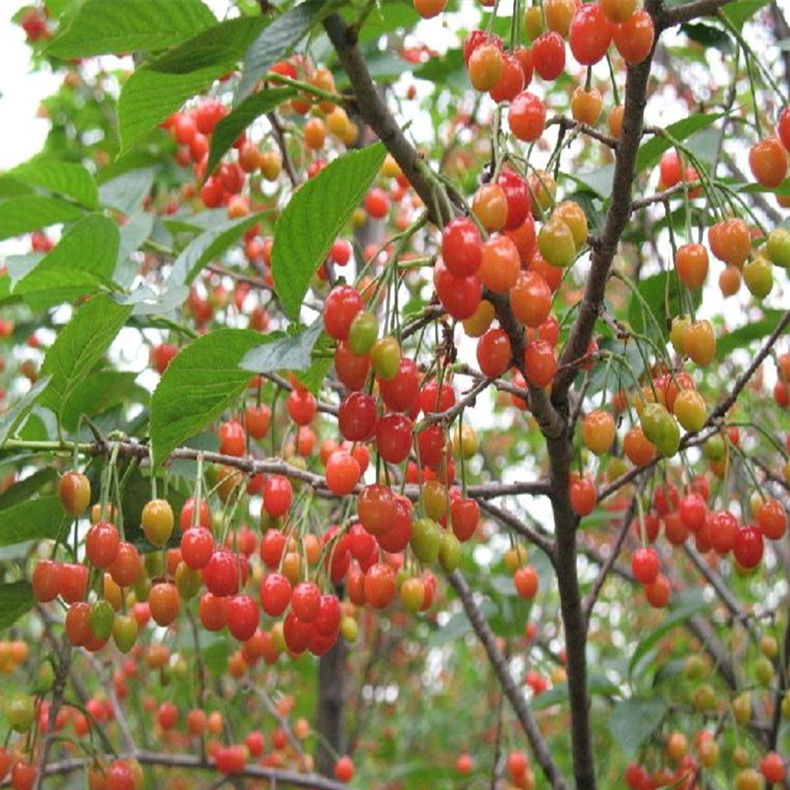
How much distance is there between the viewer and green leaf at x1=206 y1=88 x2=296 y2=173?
4.85ft

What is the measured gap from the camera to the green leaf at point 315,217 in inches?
56.0

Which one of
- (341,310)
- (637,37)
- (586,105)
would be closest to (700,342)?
(586,105)

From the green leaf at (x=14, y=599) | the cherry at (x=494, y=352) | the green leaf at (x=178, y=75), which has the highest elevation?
the green leaf at (x=178, y=75)

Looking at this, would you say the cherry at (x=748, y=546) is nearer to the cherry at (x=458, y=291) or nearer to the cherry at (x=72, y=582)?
the cherry at (x=458, y=291)

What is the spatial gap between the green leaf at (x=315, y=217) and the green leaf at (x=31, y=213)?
127cm

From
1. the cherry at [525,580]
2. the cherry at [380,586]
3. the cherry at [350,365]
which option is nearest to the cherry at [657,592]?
the cherry at [525,580]

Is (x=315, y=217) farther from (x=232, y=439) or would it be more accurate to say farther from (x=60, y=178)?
(x=60, y=178)

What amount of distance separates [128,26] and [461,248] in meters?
0.65

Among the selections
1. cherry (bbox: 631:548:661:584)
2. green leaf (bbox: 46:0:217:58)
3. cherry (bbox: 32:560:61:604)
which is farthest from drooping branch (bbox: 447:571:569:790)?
green leaf (bbox: 46:0:217:58)

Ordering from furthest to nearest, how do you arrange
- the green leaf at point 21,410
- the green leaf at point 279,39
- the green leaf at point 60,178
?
the green leaf at point 60,178, the green leaf at point 21,410, the green leaf at point 279,39

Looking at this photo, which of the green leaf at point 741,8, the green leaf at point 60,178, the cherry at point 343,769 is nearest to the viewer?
the green leaf at point 741,8

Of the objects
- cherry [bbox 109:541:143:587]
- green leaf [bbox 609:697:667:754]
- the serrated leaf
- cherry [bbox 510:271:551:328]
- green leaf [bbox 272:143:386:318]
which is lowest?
green leaf [bbox 609:697:667:754]

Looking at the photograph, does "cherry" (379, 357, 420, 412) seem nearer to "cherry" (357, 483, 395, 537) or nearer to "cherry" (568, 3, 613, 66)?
"cherry" (357, 483, 395, 537)

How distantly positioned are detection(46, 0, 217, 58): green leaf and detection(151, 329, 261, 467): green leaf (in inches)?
17.8
